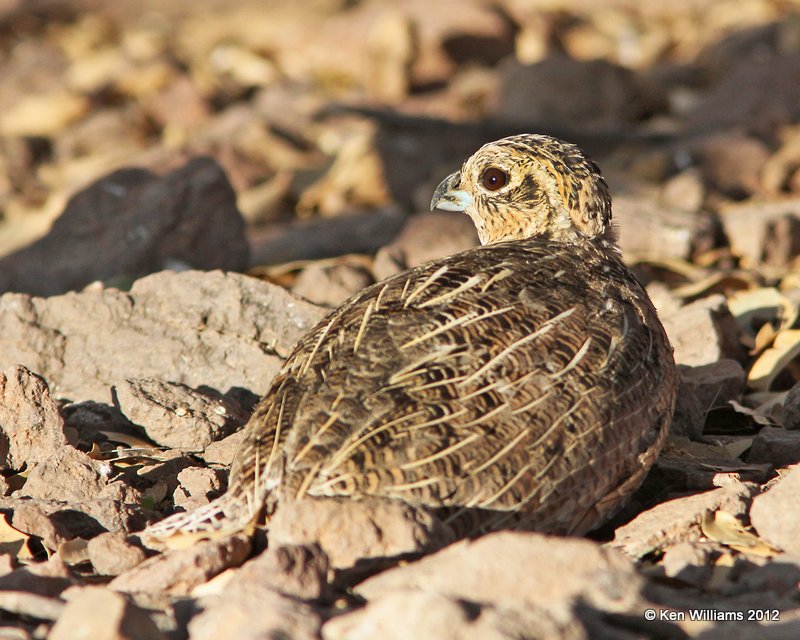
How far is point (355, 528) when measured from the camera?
4.10 metres

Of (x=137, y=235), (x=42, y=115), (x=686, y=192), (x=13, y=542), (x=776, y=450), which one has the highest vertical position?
(x=42, y=115)

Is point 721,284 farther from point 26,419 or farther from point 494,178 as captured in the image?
point 26,419

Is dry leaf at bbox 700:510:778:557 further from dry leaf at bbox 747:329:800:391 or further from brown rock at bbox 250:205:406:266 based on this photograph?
brown rock at bbox 250:205:406:266

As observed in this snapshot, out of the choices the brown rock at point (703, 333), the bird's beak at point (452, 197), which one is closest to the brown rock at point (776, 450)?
the brown rock at point (703, 333)

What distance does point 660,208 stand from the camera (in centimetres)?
977

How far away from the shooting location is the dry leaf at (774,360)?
22.9 ft

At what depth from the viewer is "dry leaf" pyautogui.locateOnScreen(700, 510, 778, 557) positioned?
15.4 feet

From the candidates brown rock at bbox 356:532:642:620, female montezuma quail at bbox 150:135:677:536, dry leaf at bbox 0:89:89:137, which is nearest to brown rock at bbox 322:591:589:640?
brown rock at bbox 356:532:642:620

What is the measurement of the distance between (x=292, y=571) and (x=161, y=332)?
2.82m

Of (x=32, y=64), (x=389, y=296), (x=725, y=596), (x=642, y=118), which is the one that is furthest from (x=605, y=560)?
(x=32, y=64)

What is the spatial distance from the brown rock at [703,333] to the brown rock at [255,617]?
12.2 ft

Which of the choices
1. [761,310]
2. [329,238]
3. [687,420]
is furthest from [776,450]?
[329,238]

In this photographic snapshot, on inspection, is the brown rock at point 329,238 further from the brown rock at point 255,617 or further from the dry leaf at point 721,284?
the brown rock at point 255,617

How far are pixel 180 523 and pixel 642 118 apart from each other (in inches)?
449
